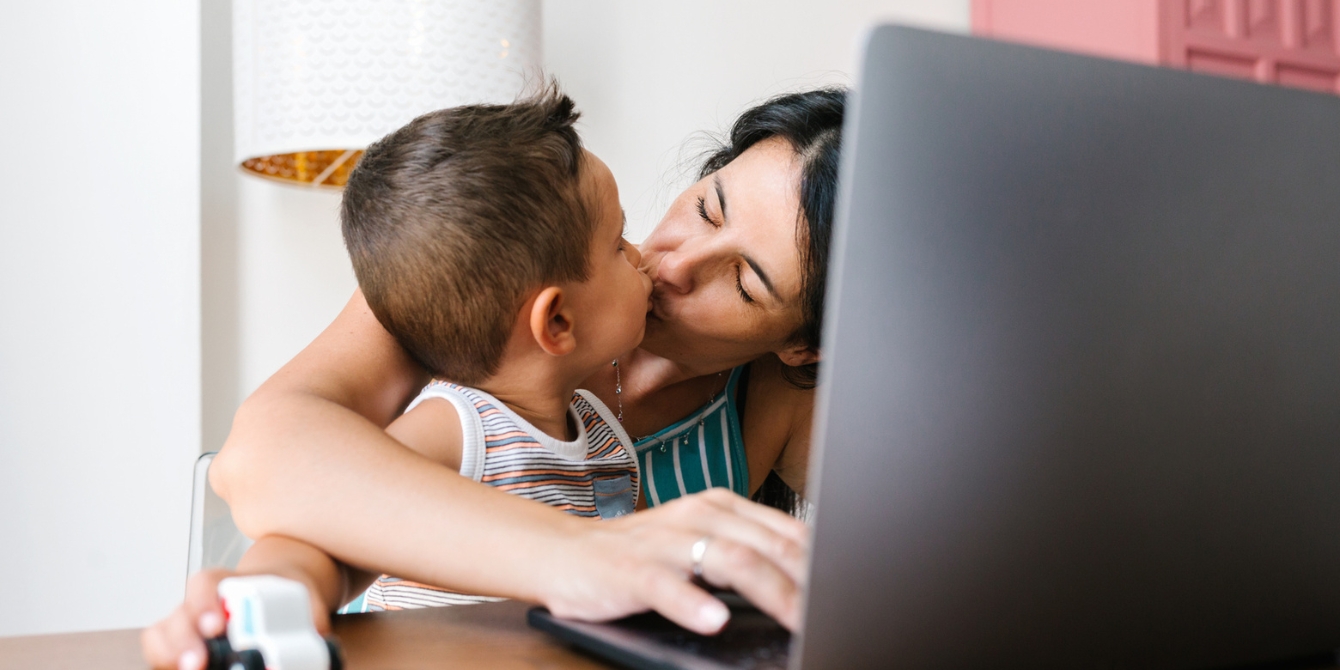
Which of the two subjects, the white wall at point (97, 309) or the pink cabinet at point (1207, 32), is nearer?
the white wall at point (97, 309)

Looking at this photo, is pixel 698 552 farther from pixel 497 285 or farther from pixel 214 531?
pixel 214 531

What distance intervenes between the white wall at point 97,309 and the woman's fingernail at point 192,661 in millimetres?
1504

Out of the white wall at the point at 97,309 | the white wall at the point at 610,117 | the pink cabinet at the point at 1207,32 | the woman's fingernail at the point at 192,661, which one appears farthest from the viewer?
the pink cabinet at the point at 1207,32

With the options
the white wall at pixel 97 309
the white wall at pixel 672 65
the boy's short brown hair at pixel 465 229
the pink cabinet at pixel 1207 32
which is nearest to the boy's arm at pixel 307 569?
the boy's short brown hair at pixel 465 229

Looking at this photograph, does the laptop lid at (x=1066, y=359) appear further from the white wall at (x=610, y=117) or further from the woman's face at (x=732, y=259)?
the white wall at (x=610, y=117)

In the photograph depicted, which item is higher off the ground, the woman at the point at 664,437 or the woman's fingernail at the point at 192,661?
the woman at the point at 664,437

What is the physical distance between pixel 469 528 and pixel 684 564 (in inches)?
5.7

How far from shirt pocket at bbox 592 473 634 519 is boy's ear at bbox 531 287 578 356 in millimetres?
141

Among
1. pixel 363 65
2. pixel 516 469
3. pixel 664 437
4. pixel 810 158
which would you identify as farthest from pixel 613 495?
pixel 363 65

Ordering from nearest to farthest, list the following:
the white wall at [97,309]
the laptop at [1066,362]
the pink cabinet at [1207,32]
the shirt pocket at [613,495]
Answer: the laptop at [1066,362] < the shirt pocket at [613,495] < the white wall at [97,309] < the pink cabinet at [1207,32]

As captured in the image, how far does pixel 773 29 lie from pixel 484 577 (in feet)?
7.08

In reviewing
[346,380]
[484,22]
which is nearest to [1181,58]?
[484,22]

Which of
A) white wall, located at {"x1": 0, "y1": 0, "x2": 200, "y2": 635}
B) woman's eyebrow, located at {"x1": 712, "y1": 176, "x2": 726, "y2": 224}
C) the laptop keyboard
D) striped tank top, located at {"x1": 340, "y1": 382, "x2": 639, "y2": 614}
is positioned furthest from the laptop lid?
white wall, located at {"x1": 0, "y1": 0, "x2": 200, "y2": 635}

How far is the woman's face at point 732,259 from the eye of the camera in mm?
1040
